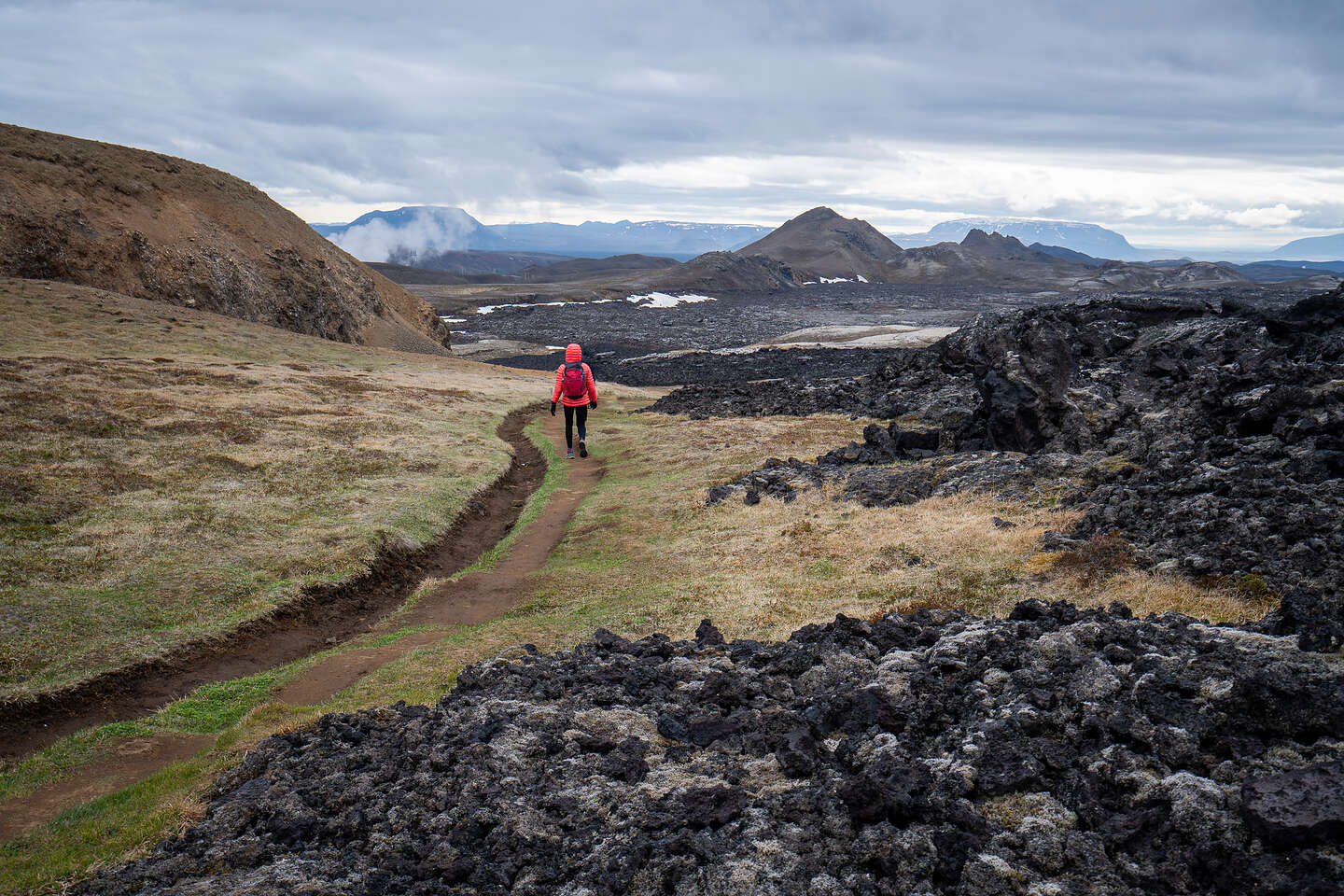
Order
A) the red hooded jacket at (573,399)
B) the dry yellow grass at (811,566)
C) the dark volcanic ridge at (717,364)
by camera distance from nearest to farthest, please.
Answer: the dry yellow grass at (811,566) → the red hooded jacket at (573,399) → the dark volcanic ridge at (717,364)

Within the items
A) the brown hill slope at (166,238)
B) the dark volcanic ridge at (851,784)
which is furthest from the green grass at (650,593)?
the brown hill slope at (166,238)

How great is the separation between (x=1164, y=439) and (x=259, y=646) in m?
24.7

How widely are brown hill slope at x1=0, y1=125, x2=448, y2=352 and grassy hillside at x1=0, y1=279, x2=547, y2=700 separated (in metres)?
14.8

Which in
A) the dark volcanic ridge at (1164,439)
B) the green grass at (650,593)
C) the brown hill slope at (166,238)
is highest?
the brown hill slope at (166,238)

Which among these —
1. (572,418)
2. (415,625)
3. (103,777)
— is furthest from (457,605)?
(572,418)

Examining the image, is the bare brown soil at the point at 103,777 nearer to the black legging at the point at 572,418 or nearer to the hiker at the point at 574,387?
the hiker at the point at 574,387

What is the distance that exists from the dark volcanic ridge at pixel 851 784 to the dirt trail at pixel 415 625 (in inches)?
105

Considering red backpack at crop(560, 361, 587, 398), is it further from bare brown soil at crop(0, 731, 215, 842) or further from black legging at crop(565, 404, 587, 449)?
bare brown soil at crop(0, 731, 215, 842)

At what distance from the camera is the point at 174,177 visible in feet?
284

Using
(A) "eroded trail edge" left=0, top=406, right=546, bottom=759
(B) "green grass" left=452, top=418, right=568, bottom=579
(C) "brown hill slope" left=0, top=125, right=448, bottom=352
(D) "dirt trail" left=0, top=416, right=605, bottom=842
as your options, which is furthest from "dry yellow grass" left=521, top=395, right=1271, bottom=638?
(C) "brown hill slope" left=0, top=125, right=448, bottom=352

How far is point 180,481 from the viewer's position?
26.6 meters

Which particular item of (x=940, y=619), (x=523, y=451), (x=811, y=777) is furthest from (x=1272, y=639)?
(x=523, y=451)

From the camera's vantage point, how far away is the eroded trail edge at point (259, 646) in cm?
1363

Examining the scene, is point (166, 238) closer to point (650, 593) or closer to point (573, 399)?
point (573, 399)
